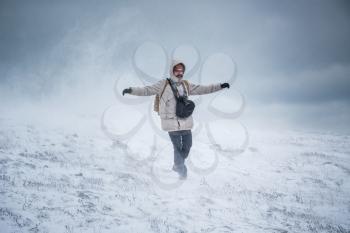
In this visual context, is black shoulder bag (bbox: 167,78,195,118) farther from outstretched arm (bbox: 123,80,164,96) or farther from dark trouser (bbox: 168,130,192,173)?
dark trouser (bbox: 168,130,192,173)

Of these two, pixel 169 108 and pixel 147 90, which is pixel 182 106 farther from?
pixel 147 90

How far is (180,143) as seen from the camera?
26.7 feet

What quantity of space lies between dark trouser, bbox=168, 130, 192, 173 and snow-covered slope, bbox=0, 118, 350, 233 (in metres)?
0.67

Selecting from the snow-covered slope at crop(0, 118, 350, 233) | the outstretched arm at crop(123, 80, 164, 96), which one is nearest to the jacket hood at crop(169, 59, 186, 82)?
the outstretched arm at crop(123, 80, 164, 96)

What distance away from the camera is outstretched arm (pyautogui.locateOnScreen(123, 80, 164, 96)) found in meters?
7.43

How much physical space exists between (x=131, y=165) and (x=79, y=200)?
5169 millimetres

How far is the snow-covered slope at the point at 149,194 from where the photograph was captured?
5.55 metres

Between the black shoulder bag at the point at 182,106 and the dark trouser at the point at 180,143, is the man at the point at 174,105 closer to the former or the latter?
the dark trouser at the point at 180,143

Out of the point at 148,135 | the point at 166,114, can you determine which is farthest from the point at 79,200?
the point at 148,135

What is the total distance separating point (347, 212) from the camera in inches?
315

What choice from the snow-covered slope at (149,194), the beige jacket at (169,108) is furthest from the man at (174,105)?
the snow-covered slope at (149,194)

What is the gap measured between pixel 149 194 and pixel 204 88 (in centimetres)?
306

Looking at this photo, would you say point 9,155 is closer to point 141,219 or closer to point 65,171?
point 65,171

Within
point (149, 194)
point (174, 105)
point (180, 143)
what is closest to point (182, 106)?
point (174, 105)
